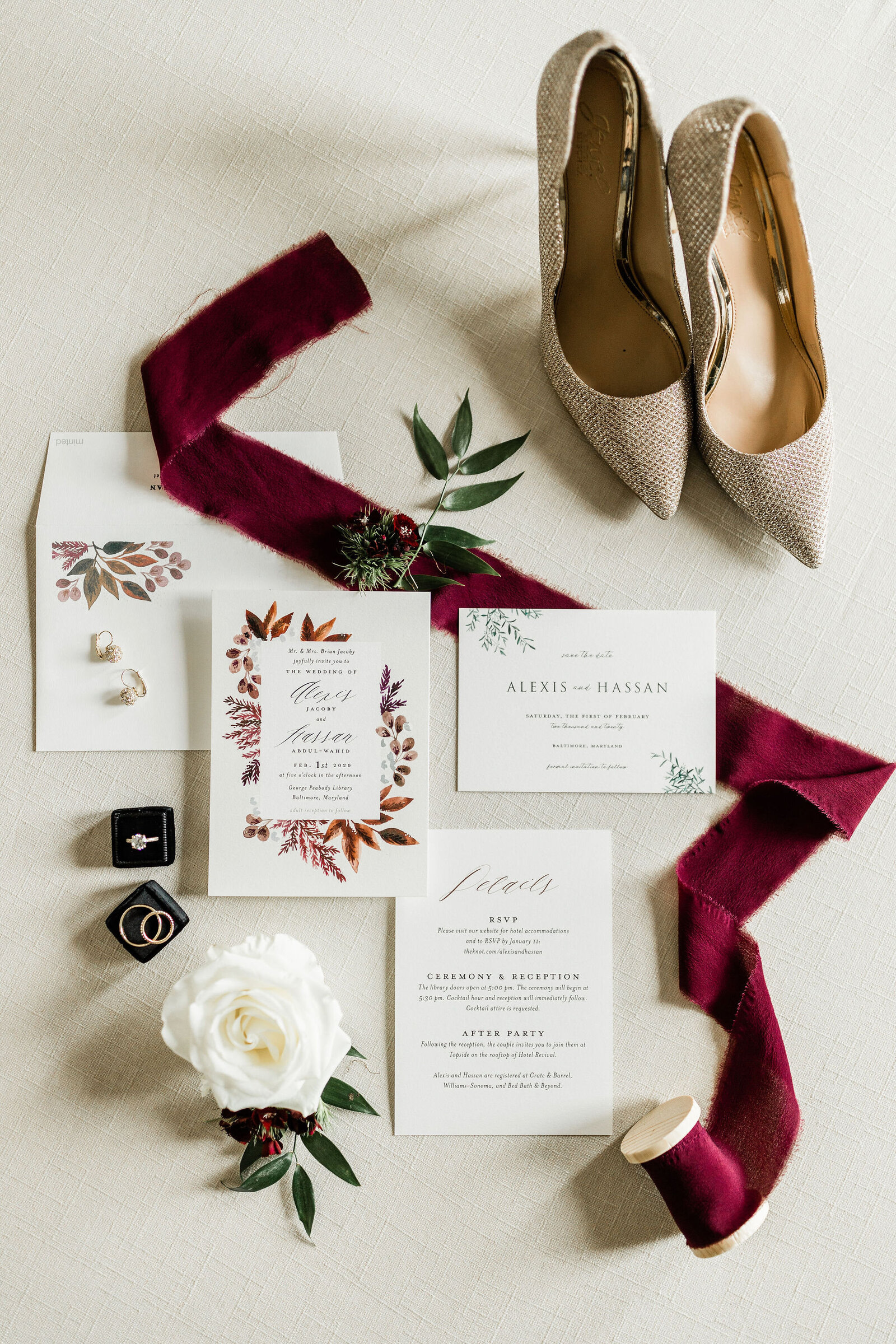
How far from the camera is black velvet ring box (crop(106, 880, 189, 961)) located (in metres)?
0.78

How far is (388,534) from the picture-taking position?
0.80m

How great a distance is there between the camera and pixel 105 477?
0.83m

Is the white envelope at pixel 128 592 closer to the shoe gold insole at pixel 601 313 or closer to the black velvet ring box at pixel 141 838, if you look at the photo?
the black velvet ring box at pixel 141 838

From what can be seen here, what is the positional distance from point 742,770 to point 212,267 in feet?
2.47

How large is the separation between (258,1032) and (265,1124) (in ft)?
0.38

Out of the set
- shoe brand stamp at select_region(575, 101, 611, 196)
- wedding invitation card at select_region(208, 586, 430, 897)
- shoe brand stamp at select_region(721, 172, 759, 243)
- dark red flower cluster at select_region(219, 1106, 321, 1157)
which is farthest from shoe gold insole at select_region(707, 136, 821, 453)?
dark red flower cluster at select_region(219, 1106, 321, 1157)

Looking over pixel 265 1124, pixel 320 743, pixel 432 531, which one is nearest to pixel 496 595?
pixel 432 531

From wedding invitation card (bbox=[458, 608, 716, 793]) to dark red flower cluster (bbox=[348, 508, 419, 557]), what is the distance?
93mm

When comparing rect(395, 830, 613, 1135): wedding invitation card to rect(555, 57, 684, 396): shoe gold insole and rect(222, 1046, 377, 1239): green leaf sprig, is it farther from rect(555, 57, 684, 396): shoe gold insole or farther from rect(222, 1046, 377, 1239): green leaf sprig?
rect(555, 57, 684, 396): shoe gold insole

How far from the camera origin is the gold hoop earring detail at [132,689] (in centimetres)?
80

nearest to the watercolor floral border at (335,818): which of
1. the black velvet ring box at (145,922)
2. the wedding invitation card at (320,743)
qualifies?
the wedding invitation card at (320,743)

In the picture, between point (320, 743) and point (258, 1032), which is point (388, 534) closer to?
point (320, 743)

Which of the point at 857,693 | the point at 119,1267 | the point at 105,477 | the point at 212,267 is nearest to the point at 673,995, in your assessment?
the point at 857,693

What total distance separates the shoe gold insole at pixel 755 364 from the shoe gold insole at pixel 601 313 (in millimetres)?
68
